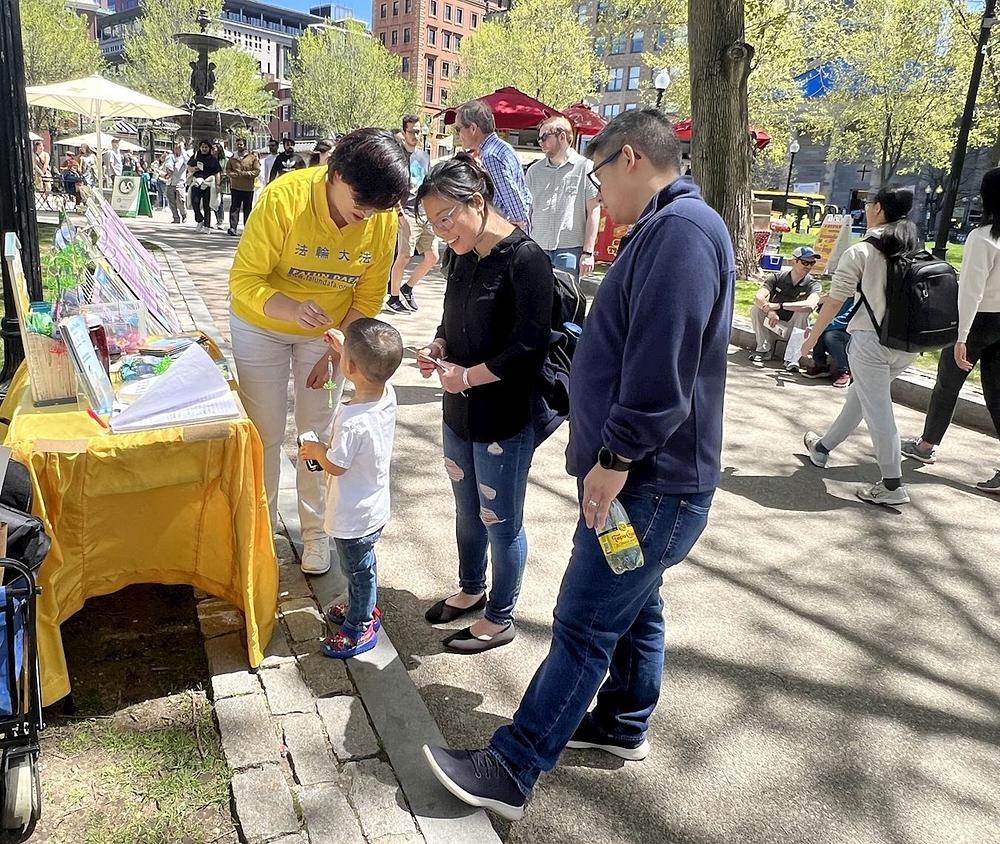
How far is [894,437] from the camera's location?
15.2 ft

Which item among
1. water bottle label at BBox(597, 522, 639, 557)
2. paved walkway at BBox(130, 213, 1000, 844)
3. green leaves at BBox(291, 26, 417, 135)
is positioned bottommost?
paved walkway at BBox(130, 213, 1000, 844)

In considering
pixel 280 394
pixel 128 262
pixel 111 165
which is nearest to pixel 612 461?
pixel 280 394

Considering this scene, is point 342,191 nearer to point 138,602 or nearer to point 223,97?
point 138,602

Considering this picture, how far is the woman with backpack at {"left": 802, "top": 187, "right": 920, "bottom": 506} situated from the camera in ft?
14.8

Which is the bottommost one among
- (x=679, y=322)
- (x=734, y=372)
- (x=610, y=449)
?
(x=734, y=372)

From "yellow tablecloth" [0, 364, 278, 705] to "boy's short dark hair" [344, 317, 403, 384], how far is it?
493mm

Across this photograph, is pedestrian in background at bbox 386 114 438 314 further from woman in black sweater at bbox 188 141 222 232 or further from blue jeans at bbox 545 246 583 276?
woman in black sweater at bbox 188 141 222 232

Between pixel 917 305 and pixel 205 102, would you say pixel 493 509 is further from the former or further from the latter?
pixel 205 102

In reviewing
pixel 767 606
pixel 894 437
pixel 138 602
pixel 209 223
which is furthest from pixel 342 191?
Answer: pixel 209 223

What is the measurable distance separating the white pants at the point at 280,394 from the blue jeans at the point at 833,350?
5.53 meters

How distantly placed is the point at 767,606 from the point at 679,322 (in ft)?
7.49

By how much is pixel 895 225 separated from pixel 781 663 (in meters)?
2.79

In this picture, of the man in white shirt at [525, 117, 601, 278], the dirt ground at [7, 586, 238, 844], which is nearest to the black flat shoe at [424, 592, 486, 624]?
the dirt ground at [7, 586, 238, 844]

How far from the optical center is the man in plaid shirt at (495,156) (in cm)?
556
